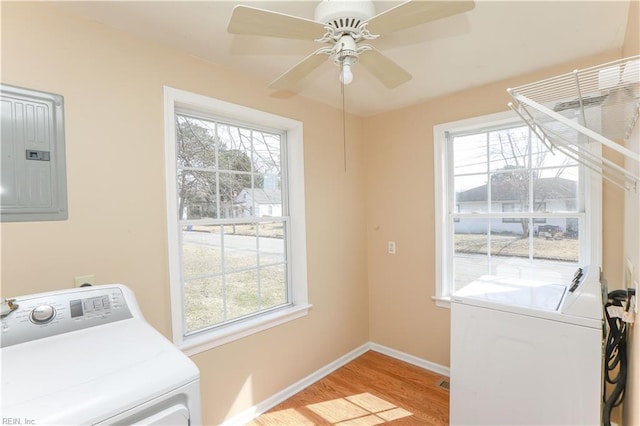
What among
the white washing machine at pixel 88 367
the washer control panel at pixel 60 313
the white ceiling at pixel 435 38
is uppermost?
the white ceiling at pixel 435 38

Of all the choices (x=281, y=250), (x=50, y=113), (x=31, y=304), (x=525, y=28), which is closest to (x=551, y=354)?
(x=525, y=28)

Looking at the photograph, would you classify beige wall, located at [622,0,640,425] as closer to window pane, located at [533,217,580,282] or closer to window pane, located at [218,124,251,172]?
window pane, located at [533,217,580,282]

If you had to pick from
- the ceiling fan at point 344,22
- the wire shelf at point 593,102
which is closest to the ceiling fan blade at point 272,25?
the ceiling fan at point 344,22

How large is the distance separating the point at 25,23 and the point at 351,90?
74.1 inches

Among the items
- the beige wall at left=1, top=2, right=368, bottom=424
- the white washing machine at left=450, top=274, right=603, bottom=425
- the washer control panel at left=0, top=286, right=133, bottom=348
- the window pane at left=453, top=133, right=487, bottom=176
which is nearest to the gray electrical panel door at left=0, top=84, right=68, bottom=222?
the beige wall at left=1, top=2, right=368, bottom=424

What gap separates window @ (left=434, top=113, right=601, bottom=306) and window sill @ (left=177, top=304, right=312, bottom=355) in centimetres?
125

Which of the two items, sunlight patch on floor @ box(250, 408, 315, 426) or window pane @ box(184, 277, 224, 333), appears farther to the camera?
sunlight patch on floor @ box(250, 408, 315, 426)

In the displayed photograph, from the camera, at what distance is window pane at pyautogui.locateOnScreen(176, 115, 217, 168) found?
1.93m

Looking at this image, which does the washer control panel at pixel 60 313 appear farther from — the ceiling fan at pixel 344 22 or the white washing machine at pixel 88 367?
the ceiling fan at pixel 344 22

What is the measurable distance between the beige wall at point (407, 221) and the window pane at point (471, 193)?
228 millimetres

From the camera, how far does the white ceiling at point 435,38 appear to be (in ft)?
4.71

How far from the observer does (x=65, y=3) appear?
54.6 inches

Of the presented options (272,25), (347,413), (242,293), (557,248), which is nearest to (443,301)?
(557,248)

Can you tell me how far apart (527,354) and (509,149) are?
152 cm
